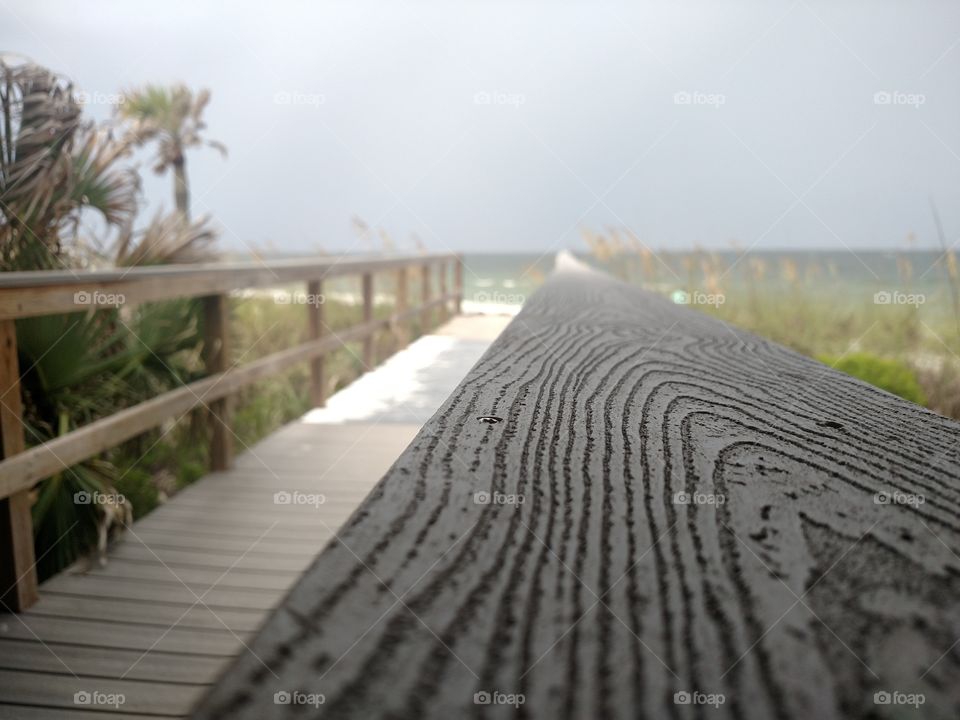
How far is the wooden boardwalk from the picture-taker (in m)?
1.57

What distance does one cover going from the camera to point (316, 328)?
4449 millimetres

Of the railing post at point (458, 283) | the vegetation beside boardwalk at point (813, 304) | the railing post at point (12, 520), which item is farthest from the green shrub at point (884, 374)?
the railing post at point (458, 283)

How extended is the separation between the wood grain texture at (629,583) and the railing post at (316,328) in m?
3.91

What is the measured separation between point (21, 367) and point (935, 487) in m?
2.86

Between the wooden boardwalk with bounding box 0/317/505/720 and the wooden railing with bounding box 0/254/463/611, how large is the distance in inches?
7.1

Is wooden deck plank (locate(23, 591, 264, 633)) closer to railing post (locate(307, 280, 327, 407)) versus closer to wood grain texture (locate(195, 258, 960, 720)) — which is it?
wood grain texture (locate(195, 258, 960, 720))

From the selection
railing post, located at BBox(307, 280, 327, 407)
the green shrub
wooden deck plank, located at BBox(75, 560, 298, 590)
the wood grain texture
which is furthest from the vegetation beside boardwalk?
the wood grain texture

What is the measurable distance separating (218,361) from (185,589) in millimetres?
1421

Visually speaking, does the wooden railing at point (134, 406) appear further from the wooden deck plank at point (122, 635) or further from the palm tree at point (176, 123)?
the palm tree at point (176, 123)

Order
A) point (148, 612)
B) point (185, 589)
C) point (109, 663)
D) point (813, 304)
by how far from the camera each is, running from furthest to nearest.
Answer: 1. point (813, 304)
2. point (185, 589)
3. point (148, 612)
4. point (109, 663)

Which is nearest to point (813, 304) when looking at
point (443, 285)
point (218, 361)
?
point (443, 285)

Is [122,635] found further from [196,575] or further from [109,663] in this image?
[196,575]

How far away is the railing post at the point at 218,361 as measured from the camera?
321cm

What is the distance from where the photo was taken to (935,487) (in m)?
0.40
